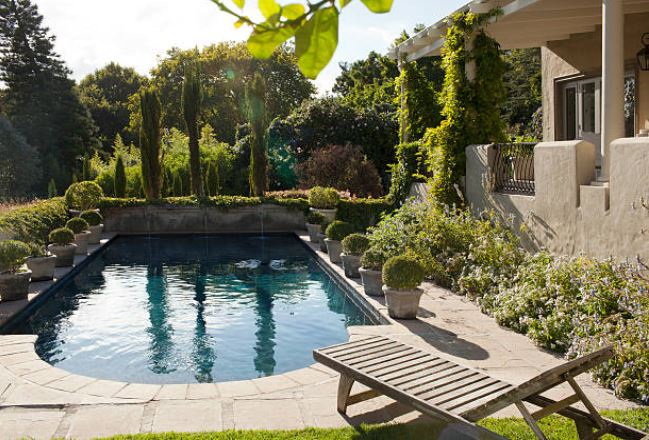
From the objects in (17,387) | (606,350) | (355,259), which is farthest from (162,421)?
(355,259)

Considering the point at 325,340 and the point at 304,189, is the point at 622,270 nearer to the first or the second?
the point at 325,340

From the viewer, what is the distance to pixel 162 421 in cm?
516

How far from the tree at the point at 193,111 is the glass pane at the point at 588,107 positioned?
→ 37.2ft

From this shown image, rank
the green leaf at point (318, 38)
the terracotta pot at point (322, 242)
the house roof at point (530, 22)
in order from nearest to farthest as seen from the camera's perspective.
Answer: the green leaf at point (318, 38)
the house roof at point (530, 22)
the terracotta pot at point (322, 242)

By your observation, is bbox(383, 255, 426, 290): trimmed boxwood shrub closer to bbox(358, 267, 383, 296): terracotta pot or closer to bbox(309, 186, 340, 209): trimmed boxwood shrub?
bbox(358, 267, 383, 296): terracotta pot

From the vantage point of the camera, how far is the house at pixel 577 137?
7.67 metres

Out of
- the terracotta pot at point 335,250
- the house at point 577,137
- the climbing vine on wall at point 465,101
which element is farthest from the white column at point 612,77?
the terracotta pot at point 335,250

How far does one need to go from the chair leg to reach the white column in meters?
5.34

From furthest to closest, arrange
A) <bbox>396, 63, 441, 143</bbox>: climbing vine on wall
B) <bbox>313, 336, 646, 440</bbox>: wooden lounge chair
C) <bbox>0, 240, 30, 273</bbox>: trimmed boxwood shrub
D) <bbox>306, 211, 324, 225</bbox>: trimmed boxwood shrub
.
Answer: <bbox>306, 211, 324, 225</bbox>: trimmed boxwood shrub → <bbox>396, 63, 441, 143</bbox>: climbing vine on wall → <bbox>0, 240, 30, 273</bbox>: trimmed boxwood shrub → <bbox>313, 336, 646, 440</bbox>: wooden lounge chair

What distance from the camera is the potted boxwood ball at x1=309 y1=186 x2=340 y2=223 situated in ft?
57.2

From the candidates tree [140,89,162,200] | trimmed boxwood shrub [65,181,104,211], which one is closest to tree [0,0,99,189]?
tree [140,89,162,200]

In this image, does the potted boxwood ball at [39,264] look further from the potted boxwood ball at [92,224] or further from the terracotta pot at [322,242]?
the terracotta pot at [322,242]

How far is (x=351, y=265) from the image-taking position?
11.4 meters

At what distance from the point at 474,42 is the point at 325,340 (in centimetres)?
683
